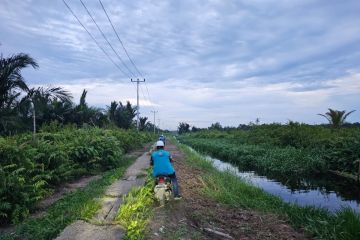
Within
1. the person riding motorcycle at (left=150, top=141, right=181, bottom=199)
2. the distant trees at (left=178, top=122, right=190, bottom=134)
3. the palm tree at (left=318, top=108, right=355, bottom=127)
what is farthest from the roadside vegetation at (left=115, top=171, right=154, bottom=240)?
the distant trees at (left=178, top=122, right=190, bottom=134)

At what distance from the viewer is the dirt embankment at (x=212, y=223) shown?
7031mm

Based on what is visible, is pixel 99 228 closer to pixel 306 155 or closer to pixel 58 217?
pixel 58 217

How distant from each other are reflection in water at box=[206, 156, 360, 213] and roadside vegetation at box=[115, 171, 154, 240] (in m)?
4.66

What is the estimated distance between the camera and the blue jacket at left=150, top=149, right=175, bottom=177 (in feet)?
30.7

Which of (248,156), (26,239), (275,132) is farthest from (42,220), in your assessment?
(275,132)

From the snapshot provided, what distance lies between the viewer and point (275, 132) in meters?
32.5

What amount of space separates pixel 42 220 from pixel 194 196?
14.6 feet

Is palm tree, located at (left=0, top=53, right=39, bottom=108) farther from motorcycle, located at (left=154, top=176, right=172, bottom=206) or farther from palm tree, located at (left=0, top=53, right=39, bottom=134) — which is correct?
motorcycle, located at (left=154, top=176, right=172, bottom=206)

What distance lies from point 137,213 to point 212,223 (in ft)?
5.49

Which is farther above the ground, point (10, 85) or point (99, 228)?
point (10, 85)

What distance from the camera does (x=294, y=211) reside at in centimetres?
913

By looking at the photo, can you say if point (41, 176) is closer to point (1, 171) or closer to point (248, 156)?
point (1, 171)

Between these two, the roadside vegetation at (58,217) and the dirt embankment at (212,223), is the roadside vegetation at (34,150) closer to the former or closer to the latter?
the roadside vegetation at (58,217)

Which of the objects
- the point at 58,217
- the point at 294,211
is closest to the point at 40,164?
the point at 58,217
